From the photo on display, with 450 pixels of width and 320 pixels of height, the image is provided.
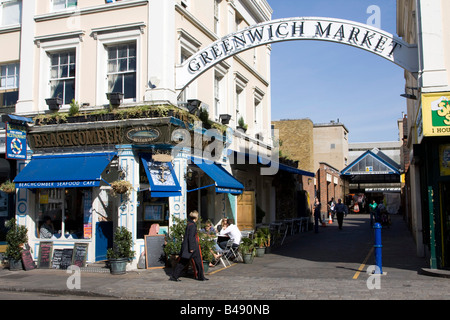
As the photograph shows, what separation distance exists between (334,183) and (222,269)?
3076cm

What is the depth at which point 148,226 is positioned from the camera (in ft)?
45.0

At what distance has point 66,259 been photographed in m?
13.1

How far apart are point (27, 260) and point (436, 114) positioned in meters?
11.5

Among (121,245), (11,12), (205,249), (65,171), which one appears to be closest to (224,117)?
(65,171)

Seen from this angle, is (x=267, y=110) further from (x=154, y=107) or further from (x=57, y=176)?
(x=57, y=176)

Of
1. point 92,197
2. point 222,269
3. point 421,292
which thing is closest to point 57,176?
point 92,197

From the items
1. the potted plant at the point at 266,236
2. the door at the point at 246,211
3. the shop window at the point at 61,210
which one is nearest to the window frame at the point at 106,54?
the shop window at the point at 61,210

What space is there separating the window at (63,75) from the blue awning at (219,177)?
14.7 ft

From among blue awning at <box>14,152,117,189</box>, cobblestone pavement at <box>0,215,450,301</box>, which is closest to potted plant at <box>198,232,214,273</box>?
cobblestone pavement at <box>0,215,450,301</box>

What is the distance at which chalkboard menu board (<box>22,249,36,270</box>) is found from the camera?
1290cm

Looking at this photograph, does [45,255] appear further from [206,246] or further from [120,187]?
[206,246]

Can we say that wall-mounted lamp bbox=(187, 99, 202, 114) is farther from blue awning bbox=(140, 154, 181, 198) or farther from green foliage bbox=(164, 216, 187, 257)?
green foliage bbox=(164, 216, 187, 257)

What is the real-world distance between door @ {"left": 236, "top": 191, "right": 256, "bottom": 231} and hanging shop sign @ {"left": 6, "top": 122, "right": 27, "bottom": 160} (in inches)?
298

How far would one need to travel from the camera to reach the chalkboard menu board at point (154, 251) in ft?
41.1
